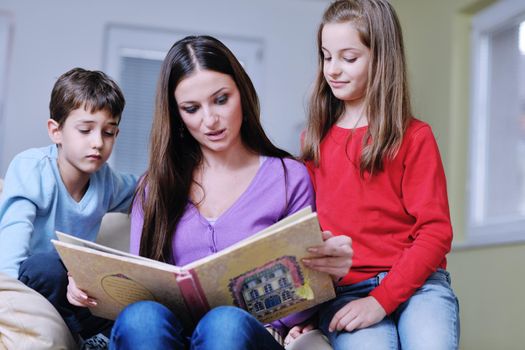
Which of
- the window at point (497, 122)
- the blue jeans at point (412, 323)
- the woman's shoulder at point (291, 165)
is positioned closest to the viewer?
the blue jeans at point (412, 323)

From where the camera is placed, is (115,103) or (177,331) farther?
(115,103)

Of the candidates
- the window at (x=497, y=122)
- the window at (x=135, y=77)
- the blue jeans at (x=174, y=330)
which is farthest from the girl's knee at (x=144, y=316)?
the window at (x=135, y=77)

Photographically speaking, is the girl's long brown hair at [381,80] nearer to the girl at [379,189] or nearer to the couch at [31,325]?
the girl at [379,189]

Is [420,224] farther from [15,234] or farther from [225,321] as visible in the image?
[15,234]

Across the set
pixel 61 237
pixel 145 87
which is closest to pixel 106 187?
pixel 61 237

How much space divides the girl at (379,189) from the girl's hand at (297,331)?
51mm

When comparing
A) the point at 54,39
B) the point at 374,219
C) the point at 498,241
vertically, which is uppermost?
the point at 54,39

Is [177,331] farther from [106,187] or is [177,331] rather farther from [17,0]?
[17,0]

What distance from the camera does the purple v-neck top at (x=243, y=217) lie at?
1512 mm

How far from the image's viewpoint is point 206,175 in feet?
5.30

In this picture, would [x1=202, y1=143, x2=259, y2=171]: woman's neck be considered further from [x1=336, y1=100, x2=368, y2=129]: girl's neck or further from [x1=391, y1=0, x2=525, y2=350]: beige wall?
[x1=391, y1=0, x2=525, y2=350]: beige wall

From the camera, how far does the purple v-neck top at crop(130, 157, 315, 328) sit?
59.5 inches

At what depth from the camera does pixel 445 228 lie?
1.41 meters

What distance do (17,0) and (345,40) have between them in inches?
129
